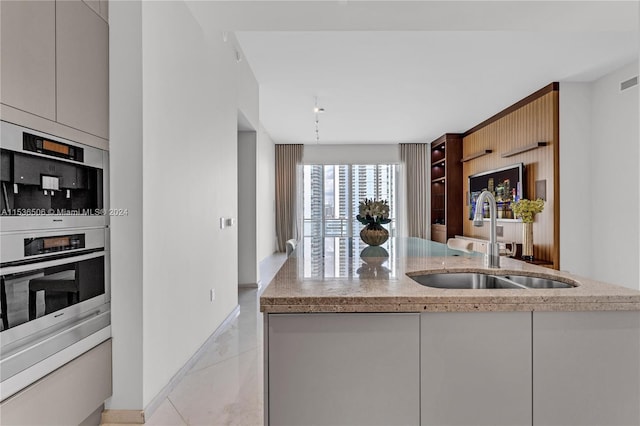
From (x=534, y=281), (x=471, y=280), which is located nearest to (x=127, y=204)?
(x=471, y=280)

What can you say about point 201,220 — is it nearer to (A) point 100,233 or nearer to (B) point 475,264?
(A) point 100,233

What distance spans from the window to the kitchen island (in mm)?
8572

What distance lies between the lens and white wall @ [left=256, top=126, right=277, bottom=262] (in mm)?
7770

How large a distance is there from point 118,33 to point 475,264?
216cm

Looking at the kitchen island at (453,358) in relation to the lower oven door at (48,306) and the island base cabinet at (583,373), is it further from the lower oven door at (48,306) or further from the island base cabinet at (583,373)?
the lower oven door at (48,306)

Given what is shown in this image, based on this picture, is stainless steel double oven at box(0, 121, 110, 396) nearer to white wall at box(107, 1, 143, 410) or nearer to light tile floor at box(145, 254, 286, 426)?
white wall at box(107, 1, 143, 410)

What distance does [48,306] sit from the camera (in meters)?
1.58

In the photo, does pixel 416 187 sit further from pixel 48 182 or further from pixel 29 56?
pixel 29 56

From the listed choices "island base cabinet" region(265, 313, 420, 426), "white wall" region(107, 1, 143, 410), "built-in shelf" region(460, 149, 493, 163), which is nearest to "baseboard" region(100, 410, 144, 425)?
"white wall" region(107, 1, 143, 410)

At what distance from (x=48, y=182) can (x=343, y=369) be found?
1412mm

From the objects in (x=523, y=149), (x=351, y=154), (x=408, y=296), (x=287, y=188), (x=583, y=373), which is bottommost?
(x=583, y=373)

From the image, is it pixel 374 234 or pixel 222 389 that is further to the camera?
pixel 374 234

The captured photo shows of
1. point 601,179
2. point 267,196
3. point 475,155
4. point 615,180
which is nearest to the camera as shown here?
point 615,180

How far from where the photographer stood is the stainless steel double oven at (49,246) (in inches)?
54.3
